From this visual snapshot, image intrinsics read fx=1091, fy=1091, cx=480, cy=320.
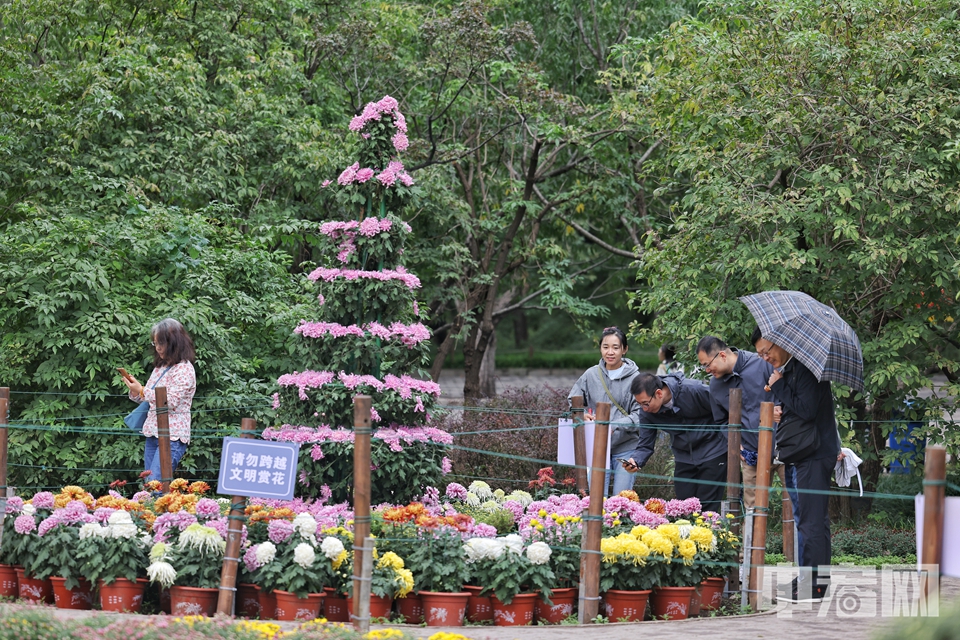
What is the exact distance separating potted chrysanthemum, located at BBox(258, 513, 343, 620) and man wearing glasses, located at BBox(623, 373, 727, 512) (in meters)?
2.62

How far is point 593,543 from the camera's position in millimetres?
6773

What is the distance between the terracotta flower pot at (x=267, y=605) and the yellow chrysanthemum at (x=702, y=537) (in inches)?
108

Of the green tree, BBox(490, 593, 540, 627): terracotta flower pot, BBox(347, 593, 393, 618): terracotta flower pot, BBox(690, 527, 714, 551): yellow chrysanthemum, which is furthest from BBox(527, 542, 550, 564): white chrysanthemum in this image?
the green tree

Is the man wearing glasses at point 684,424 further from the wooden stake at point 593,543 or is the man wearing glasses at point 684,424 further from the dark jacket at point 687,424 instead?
the wooden stake at point 593,543

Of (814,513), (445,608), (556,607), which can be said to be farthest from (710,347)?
(445,608)

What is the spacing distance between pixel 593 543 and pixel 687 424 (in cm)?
175

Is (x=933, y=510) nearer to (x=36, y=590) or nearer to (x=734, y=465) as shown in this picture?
(x=734, y=465)

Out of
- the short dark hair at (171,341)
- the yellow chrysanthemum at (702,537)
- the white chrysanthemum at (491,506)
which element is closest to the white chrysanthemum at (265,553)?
the white chrysanthemum at (491,506)

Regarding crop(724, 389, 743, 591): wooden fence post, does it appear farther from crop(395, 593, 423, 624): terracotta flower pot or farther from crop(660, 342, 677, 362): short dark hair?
crop(660, 342, 677, 362): short dark hair

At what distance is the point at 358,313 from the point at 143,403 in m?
1.96

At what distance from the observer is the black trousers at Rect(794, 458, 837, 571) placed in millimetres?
7176

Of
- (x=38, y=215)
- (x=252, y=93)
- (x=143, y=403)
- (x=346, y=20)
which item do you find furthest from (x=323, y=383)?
(x=346, y=20)

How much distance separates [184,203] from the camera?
13875mm

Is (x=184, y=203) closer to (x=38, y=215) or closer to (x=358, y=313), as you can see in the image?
(x=38, y=215)
